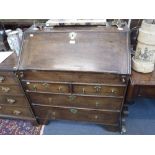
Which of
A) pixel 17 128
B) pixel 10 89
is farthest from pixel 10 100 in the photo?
pixel 17 128

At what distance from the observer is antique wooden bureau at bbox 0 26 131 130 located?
4.28 ft

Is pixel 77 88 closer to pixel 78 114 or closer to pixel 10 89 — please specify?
pixel 78 114

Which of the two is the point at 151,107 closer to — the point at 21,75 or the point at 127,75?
the point at 127,75

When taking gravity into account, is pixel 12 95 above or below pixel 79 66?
below

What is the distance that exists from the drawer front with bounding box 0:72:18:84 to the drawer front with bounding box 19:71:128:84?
12 cm

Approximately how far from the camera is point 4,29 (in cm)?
185

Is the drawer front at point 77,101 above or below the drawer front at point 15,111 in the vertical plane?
above

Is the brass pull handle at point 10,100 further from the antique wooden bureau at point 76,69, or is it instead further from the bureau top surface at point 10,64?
the bureau top surface at point 10,64

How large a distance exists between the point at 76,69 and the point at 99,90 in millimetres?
301

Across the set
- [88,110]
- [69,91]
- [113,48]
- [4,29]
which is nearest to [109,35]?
[113,48]

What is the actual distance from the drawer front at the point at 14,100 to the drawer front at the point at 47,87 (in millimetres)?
222

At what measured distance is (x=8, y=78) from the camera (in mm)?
1549

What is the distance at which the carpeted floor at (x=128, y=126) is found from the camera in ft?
6.19

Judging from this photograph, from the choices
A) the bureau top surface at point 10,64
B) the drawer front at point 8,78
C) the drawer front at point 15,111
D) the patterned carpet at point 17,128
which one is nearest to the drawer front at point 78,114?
the drawer front at point 15,111
